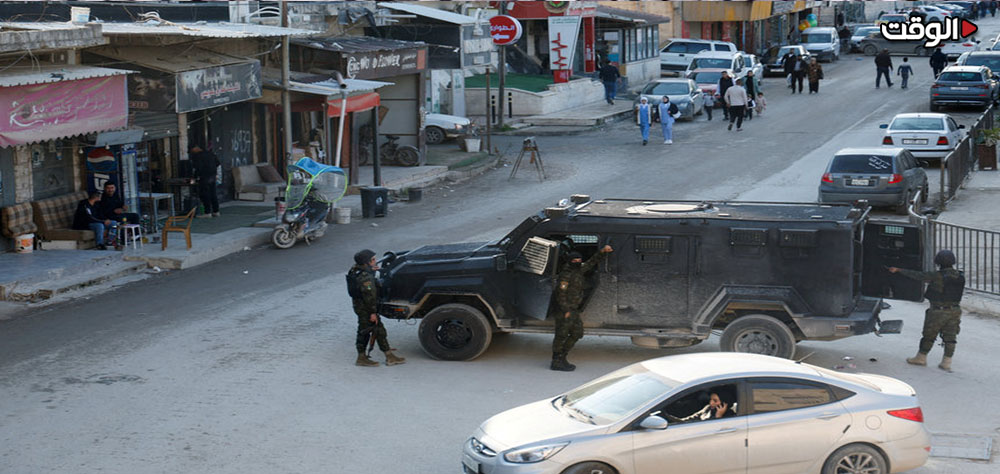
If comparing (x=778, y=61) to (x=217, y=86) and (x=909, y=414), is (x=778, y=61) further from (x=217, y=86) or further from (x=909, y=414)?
(x=909, y=414)

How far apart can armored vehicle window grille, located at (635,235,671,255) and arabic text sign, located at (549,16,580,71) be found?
3029 cm

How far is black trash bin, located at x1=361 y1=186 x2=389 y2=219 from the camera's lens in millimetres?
25312

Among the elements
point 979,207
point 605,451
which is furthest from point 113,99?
point 979,207

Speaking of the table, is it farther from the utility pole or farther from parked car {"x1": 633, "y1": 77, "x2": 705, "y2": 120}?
parked car {"x1": 633, "y1": 77, "x2": 705, "y2": 120}

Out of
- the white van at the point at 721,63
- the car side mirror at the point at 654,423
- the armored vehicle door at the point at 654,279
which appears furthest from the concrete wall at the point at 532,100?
the car side mirror at the point at 654,423

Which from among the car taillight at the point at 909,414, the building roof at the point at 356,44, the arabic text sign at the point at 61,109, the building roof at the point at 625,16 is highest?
the building roof at the point at 625,16

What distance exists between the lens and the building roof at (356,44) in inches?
1129

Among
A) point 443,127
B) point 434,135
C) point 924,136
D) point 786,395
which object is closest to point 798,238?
point 786,395

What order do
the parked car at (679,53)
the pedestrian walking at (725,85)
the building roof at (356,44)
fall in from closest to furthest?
the building roof at (356,44)
the pedestrian walking at (725,85)
the parked car at (679,53)

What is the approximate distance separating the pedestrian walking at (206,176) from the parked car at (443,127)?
41.3 ft

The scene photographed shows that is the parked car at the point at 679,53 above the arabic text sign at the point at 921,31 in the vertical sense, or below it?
below

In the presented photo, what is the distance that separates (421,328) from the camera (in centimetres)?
1414

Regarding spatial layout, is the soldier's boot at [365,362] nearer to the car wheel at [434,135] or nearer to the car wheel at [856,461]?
the car wheel at [856,461]

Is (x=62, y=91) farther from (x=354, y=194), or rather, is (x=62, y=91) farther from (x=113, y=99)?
(x=354, y=194)
